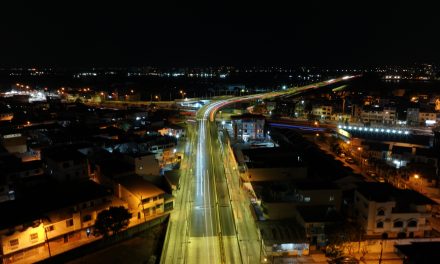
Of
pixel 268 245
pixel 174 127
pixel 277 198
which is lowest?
pixel 268 245

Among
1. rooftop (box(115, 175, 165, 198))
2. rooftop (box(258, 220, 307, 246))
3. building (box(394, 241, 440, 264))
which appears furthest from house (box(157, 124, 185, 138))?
building (box(394, 241, 440, 264))

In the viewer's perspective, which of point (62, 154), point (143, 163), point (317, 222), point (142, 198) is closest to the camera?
point (317, 222)

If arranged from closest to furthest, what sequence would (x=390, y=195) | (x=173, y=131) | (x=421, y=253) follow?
(x=421, y=253)
(x=390, y=195)
(x=173, y=131)

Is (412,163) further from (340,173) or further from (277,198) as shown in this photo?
(277,198)

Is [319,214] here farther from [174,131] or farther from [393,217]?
[174,131]

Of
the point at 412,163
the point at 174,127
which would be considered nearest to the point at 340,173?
the point at 412,163

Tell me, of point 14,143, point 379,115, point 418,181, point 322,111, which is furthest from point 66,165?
point 379,115

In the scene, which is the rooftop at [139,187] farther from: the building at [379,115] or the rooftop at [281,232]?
the building at [379,115]
